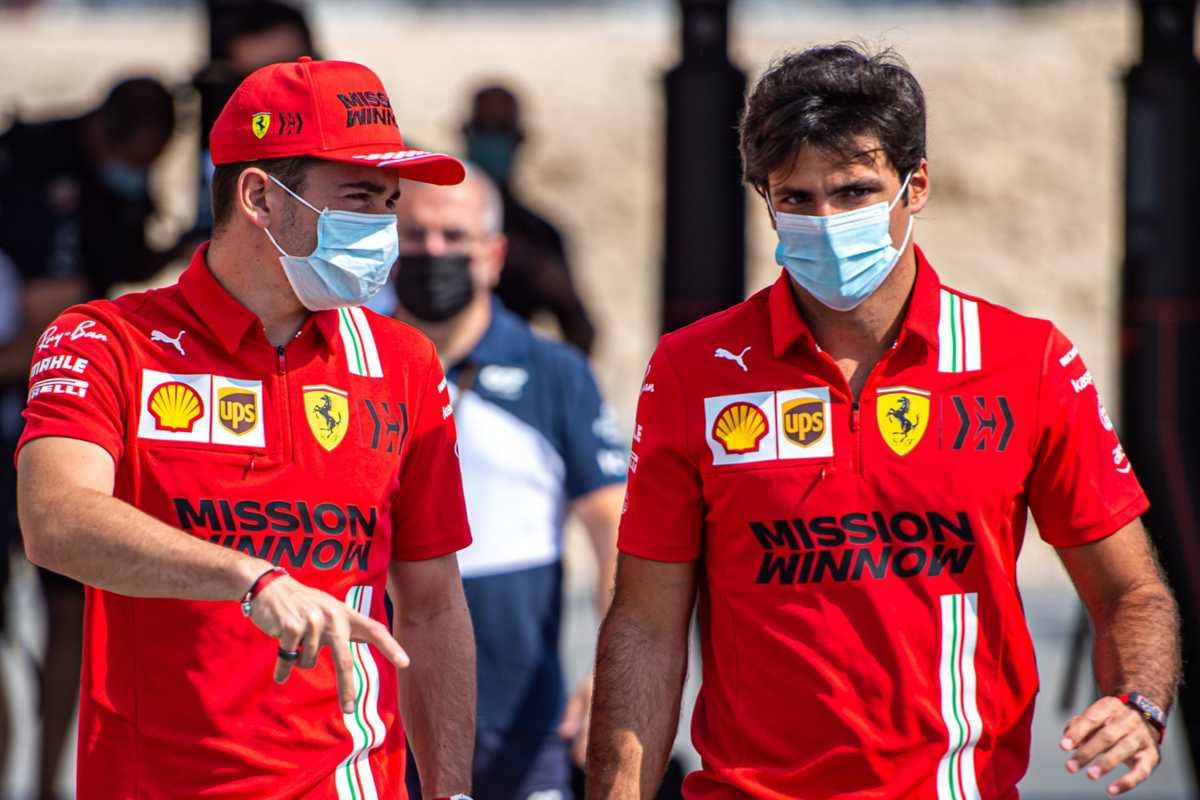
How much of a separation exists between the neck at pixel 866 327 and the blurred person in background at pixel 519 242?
448 centimetres

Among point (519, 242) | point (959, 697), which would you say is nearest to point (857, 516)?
point (959, 697)

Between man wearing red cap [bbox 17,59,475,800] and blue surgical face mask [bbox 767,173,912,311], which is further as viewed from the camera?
blue surgical face mask [bbox 767,173,912,311]

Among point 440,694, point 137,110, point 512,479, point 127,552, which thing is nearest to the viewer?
point 127,552

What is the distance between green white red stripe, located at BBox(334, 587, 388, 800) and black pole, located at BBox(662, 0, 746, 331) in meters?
3.57

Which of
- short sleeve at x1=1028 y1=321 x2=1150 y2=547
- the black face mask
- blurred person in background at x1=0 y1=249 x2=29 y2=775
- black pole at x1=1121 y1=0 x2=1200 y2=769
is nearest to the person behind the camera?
short sleeve at x1=1028 y1=321 x2=1150 y2=547

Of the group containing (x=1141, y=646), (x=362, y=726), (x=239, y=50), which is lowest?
(x=362, y=726)

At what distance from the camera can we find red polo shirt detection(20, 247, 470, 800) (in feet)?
11.1

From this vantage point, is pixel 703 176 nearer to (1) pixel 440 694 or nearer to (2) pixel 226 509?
(1) pixel 440 694

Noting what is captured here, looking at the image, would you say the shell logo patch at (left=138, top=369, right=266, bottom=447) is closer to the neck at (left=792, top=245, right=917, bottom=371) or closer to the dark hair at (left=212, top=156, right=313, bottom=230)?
the dark hair at (left=212, top=156, right=313, bottom=230)

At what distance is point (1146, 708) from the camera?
3.45 meters

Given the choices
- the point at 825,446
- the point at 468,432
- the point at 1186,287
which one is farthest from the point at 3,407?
the point at 825,446

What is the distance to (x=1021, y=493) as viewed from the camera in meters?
3.59

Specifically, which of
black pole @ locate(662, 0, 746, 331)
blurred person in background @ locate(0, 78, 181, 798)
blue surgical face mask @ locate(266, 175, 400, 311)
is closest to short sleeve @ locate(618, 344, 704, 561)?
blue surgical face mask @ locate(266, 175, 400, 311)

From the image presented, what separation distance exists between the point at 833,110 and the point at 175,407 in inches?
49.8
